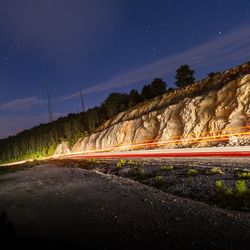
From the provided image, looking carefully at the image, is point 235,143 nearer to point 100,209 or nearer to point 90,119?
point 100,209

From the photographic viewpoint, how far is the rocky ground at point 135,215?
8.22m

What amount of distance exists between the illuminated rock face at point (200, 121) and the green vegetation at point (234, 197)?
55.4ft

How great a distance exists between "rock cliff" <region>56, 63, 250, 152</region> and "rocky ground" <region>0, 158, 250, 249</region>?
15.1 m

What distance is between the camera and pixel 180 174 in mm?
16672

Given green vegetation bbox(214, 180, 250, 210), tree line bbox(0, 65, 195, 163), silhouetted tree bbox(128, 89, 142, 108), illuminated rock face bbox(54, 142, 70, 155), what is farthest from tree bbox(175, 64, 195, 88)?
green vegetation bbox(214, 180, 250, 210)

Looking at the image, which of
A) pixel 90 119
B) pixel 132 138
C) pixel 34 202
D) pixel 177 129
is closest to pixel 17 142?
pixel 90 119

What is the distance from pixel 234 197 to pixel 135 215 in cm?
332

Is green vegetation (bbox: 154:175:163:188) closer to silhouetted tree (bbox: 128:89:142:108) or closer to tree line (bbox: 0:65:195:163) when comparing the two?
tree line (bbox: 0:65:195:163)

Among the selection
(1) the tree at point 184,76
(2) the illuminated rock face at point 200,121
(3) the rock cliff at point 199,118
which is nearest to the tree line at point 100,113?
(1) the tree at point 184,76

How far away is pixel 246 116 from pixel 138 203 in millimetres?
22166

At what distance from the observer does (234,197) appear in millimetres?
10789

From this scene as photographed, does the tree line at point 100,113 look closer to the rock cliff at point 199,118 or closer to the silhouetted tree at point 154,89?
the silhouetted tree at point 154,89

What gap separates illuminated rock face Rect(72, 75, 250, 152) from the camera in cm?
3170

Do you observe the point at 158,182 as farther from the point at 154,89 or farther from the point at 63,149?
the point at 63,149
